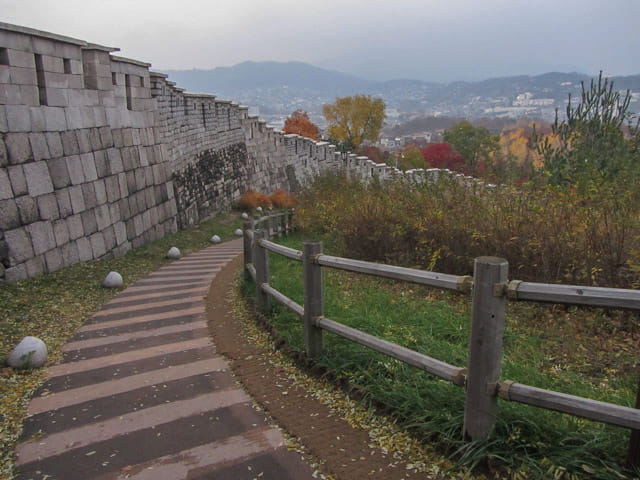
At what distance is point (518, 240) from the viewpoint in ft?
17.7

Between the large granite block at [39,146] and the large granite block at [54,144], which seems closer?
the large granite block at [39,146]

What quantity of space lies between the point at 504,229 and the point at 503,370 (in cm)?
265

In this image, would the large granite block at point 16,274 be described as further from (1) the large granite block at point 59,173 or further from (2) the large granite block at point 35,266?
(1) the large granite block at point 59,173

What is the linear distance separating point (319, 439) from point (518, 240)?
3.57 meters

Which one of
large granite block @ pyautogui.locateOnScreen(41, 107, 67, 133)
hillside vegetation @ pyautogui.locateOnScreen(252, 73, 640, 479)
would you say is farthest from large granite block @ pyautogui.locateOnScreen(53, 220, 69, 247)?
hillside vegetation @ pyautogui.locateOnScreen(252, 73, 640, 479)

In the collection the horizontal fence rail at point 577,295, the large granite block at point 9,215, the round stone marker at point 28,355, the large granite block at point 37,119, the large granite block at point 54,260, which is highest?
the large granite block at point 37,119

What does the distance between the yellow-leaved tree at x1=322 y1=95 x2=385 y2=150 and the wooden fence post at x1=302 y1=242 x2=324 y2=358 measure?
46.4m

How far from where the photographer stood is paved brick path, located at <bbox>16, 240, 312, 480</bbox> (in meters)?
2.52

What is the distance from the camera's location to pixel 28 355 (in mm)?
3766

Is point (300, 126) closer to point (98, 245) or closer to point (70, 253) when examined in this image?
point (98, 245)

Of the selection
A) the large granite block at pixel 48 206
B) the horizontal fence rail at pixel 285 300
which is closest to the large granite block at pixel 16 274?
the large granite block at pixel 48 206

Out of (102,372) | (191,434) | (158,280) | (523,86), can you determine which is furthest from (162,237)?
(523,86)

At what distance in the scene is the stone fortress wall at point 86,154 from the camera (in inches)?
247

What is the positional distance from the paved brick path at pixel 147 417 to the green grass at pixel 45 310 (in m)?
0.10
